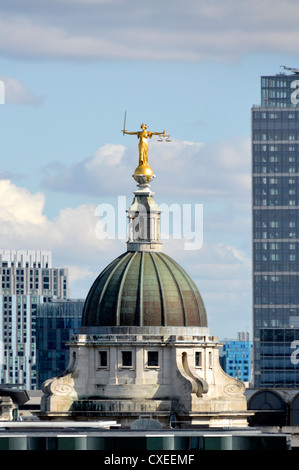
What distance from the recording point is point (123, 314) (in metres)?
168

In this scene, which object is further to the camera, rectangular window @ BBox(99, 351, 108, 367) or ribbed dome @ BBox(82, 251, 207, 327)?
rectangular window @ BBox(99, 351, 108, 367)

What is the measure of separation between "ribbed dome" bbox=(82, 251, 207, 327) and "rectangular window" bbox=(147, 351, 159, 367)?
2.33m

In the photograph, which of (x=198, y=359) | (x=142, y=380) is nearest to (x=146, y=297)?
(x=142, y=380)

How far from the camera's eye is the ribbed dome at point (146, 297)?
6590 inches

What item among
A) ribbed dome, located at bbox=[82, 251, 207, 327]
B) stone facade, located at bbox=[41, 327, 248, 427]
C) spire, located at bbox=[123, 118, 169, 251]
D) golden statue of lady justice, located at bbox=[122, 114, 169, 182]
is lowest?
stone facade, located at bbox=[41, 327, 248, 427]

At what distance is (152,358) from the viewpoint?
16788 centimetres

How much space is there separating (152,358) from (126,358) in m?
2.09

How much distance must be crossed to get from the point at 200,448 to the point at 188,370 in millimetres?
62002

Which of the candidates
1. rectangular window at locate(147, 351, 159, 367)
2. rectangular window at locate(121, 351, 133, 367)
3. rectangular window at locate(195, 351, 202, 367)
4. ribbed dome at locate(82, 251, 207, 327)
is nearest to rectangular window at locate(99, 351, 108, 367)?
rectangular window at locate(121, 351, 133, 367)

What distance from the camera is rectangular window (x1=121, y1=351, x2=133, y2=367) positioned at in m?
168

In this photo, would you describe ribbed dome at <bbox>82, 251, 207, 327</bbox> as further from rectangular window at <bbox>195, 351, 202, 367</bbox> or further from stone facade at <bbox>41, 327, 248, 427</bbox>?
rectangular window at <bbox>195, 351, 202, 367</bbox>

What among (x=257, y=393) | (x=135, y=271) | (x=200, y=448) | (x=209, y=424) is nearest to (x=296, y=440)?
(x=209, y=424)
